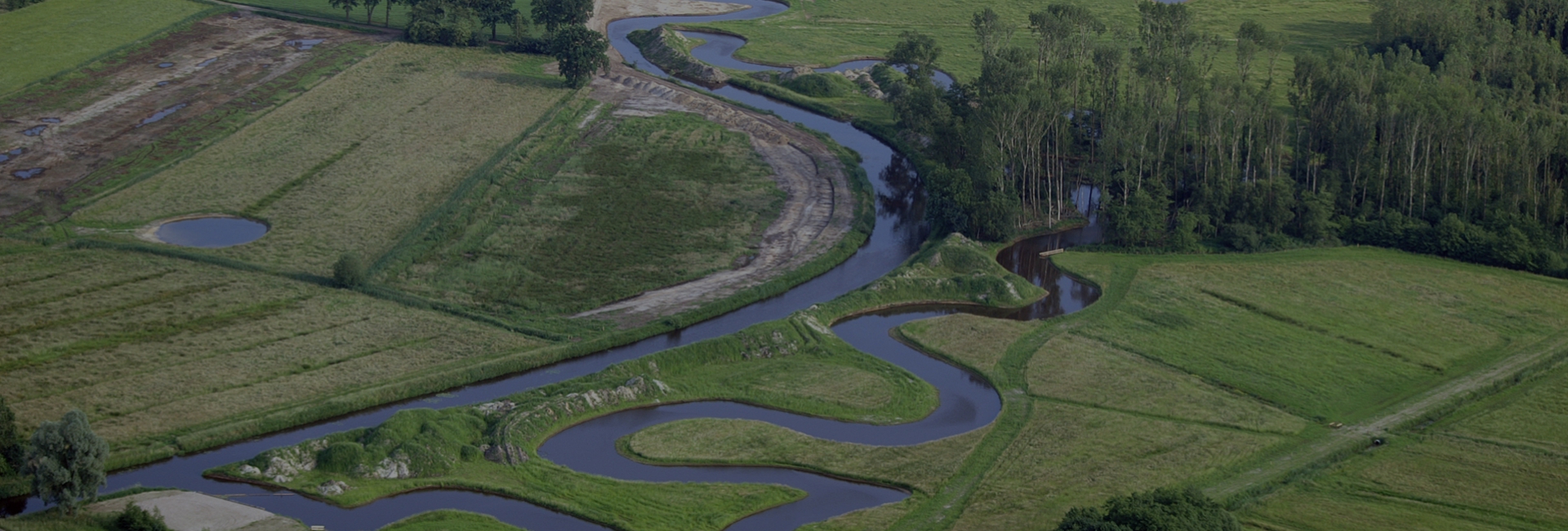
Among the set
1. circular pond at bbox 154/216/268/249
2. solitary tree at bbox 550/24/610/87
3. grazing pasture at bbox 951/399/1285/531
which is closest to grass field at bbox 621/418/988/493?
grazing pasture at bbox 951/399/1285/531

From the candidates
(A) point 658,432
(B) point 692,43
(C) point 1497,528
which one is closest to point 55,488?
(A) point 658,432

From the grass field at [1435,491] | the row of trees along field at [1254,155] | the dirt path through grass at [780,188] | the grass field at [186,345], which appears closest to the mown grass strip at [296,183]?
the grass field at [186,345]

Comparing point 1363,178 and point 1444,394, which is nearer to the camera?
point 1444,394

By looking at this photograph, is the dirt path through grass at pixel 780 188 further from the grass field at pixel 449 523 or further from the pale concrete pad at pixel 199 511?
the pale concrete pad at pixel 199 511

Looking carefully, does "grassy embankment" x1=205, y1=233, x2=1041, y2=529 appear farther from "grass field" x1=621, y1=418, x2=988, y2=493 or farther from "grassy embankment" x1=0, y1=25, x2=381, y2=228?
"grassy embankment" x1=0, y1=25, x2=381, y2=228

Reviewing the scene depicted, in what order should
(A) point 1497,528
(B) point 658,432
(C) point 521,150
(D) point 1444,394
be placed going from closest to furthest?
(A) point 1497,528
(B) point 658,432
(D) point 1444,394
(C) point 521,150

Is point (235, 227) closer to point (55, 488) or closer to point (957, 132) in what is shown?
point (55, 488)
